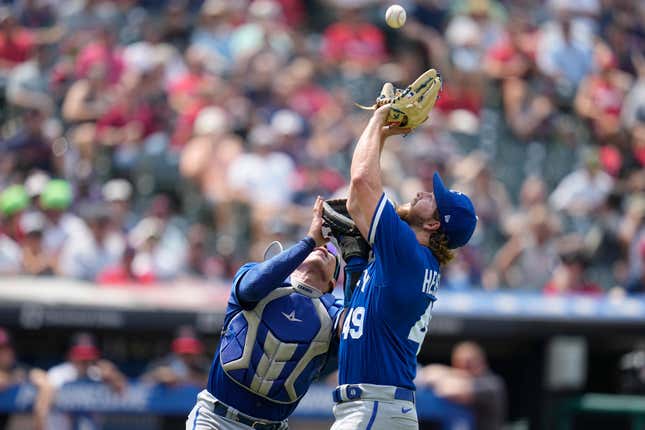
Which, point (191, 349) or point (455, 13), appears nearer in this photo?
point (191, 349)

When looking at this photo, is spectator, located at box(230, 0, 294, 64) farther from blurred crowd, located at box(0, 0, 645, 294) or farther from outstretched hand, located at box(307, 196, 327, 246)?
outstretched hand, located at box(307, 196, 327, 246)

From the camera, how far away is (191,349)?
30.7ft

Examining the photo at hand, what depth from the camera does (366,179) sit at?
5250 mm

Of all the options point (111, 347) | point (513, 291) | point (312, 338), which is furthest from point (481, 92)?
point (312, 338)

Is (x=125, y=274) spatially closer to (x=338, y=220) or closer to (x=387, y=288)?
(x=338, y=220)

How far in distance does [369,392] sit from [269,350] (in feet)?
2.37

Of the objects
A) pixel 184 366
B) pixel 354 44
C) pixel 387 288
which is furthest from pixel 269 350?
pixel 354 44

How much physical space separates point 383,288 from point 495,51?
8.85 m

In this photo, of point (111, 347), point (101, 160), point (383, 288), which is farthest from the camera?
point (101, 160)

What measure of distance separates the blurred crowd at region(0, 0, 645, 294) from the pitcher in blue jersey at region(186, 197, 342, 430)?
3676 mm

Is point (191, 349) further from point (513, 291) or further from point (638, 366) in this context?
point (638, 366)

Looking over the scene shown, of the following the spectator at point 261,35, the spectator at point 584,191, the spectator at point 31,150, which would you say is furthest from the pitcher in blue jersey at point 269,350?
the spectator at point 261,35

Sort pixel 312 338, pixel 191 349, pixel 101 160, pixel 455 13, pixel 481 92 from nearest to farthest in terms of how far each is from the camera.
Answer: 1. pixel 312 338
2. pixel 191 349
3. pixel 101 160
4. pixel 481 92
5. pixel 455 13

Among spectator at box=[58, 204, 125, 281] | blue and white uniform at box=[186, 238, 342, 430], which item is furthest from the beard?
spectator at box=[58, 204, 125, 281]
